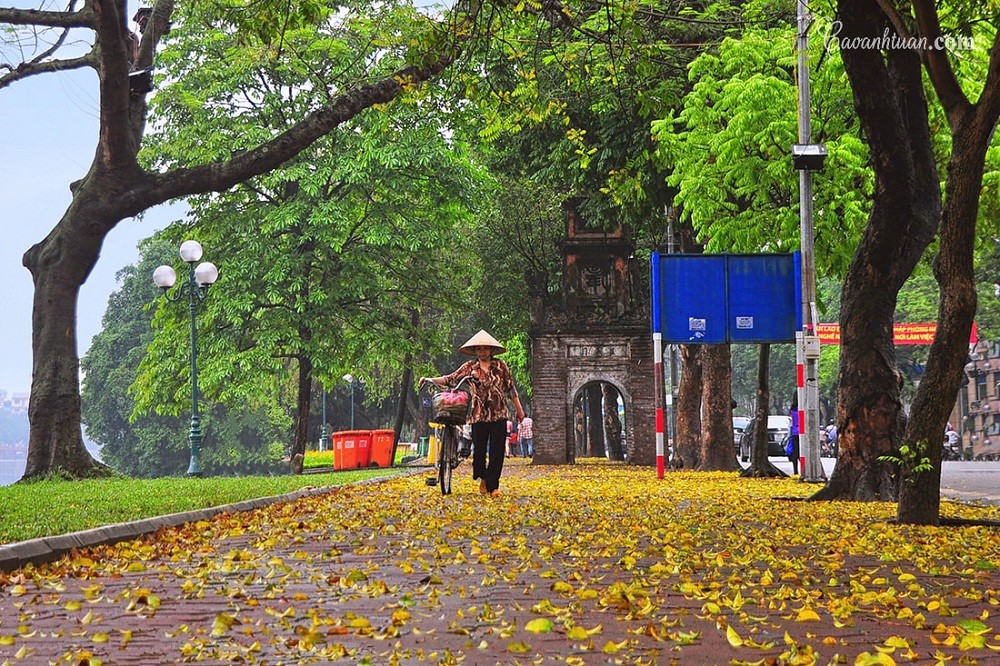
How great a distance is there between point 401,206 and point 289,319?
14.2 ft

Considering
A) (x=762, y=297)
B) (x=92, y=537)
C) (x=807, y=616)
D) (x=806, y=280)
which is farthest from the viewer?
(x=762, y=297)

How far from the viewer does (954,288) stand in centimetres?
1166

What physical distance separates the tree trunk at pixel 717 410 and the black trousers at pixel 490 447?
38.4 ft

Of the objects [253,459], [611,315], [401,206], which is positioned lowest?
[253,459]

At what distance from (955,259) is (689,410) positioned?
21939mm

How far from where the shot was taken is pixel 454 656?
601cm

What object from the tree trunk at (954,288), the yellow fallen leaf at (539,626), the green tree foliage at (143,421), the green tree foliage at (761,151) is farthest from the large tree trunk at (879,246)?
the green tree foliage at (143,421)

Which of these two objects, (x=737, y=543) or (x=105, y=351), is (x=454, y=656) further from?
(x=105, y=351)

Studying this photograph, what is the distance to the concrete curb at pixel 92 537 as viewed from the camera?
9.76 m

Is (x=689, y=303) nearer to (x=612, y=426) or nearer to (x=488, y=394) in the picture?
(x=488, y=394)

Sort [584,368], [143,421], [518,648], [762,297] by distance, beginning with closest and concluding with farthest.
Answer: [518,648] → [762,297] → [584,368] → [143,421]

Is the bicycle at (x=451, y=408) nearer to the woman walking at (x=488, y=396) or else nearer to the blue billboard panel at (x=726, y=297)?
the woman walking at (x=488, y=396)

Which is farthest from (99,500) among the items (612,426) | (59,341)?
(612,426)

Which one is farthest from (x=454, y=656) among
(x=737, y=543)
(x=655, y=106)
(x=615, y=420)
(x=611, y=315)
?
(x=615, y=420)
